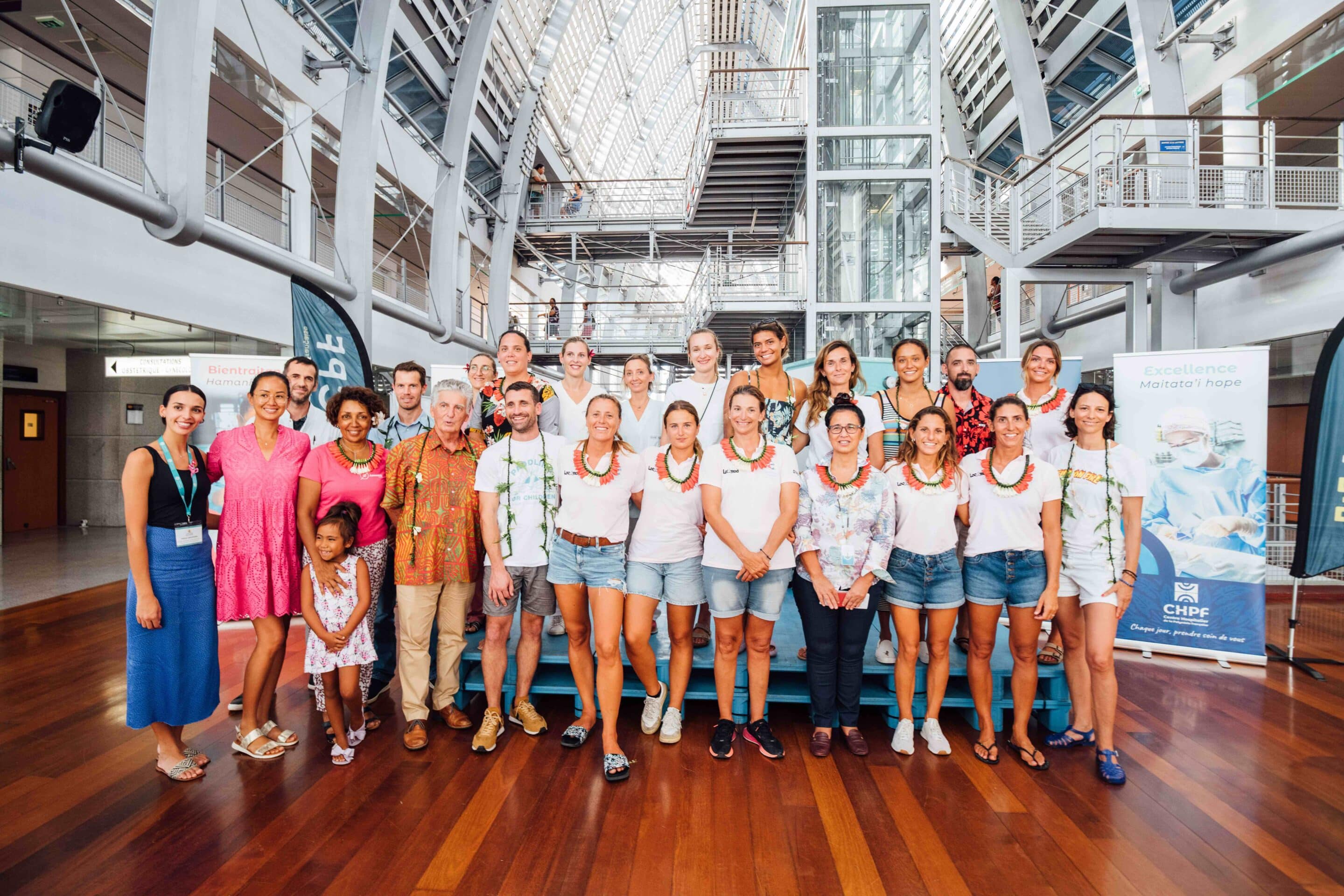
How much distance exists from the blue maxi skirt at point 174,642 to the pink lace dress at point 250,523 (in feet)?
0.27

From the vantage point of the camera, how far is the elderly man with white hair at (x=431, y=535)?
119 inches

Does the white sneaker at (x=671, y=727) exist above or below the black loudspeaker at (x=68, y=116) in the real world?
below

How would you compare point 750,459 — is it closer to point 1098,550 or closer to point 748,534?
point 748,534

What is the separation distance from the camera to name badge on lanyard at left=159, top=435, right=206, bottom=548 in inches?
105

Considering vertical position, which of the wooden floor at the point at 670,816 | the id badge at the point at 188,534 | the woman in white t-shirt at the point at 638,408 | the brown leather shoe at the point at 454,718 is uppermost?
the woman in white t-shirt at the point at 638,408

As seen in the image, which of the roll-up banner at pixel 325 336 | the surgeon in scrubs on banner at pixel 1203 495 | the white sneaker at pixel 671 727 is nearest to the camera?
→ the white sneaker at pixel 671 727

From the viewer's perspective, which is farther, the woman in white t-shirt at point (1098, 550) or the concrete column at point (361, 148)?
the concrete column at point (361, 148)

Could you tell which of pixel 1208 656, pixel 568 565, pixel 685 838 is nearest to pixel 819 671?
pixel 685 838

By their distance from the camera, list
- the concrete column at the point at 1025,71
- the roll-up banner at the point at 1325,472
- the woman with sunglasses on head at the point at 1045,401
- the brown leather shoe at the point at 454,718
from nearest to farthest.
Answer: the brown leather shoe at the point at 454,718, the woman with sunglasses on head at the point at 1045,401, the roll-up banner at the point at 1325,472, the concrete column at the point at 1025,71

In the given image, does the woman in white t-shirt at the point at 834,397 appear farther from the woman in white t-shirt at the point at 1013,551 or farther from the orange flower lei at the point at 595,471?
the orange flower lei at the point at 595,471

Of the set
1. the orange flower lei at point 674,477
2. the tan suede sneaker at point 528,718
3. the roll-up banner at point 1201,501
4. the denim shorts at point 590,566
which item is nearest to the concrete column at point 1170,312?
the roll-up banner at point 1201,501

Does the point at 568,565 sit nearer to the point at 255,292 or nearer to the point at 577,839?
the point at 577,839

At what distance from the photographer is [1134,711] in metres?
3.58

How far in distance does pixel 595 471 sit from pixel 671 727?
4.42ft
